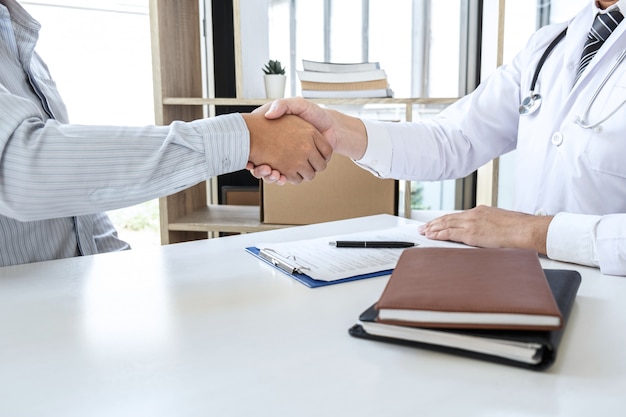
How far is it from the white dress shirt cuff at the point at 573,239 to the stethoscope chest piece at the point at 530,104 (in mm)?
411

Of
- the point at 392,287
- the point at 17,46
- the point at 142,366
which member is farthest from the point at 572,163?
the point at 17,46

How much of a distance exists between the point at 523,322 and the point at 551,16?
1705 millimetres

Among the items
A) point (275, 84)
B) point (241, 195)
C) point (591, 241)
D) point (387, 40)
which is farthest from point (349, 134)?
point (387, 40)

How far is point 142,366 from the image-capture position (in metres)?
0.57

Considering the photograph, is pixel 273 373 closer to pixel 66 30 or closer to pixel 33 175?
pixel 33 175

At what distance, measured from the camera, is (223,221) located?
2.13 meters

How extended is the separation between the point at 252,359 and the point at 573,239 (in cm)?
63

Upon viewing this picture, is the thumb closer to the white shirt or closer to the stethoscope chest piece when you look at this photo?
the white shirt

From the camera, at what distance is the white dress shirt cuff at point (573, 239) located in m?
0.92

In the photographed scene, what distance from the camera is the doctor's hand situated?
3.23 feet

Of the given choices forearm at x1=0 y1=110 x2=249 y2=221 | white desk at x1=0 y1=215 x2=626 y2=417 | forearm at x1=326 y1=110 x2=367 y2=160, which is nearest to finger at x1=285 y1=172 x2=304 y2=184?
forearm at x1=326 y1=110 x2=367 y2=160

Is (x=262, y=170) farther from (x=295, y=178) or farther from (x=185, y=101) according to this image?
(x=185, y=101)

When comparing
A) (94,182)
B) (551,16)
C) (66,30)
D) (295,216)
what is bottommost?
(295,216)

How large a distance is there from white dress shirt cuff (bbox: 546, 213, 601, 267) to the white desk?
51 millimetres
